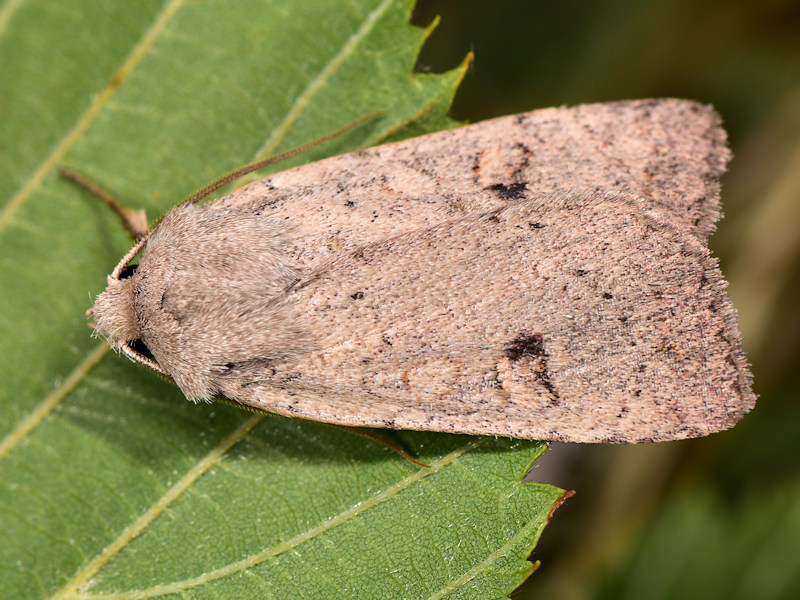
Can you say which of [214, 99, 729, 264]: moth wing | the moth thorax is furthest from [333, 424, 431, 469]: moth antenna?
the moth thorax

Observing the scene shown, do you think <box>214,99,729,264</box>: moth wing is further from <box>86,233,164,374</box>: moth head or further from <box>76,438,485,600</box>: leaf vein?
<box>76,438,485,600</box>: leaf vein

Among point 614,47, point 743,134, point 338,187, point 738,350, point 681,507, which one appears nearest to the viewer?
point 738,350

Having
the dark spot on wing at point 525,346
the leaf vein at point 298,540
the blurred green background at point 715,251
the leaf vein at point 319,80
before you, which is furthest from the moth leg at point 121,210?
the blurred green background at point 715,251

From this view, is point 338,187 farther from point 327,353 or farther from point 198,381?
point 198,381

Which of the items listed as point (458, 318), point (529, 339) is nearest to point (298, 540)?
point (458, 318)

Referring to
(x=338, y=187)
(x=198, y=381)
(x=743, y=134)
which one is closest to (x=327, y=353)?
(x=198, y=381)

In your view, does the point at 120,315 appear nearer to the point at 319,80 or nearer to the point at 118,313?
the point at 118,313
